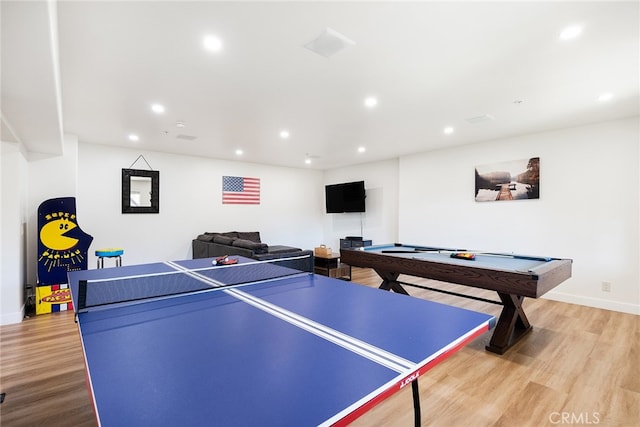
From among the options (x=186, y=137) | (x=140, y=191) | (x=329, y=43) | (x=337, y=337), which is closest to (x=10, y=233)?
(x=140, y=191)

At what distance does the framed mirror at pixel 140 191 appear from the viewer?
18.2ft

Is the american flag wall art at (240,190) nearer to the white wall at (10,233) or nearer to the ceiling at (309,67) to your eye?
the ceiling at (309,67)

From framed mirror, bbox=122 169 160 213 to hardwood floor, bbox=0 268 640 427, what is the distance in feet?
8.85

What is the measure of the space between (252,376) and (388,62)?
256 cm

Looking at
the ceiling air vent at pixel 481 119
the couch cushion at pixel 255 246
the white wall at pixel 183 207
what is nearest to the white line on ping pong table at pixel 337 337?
the couch cushion at pixel 255 246

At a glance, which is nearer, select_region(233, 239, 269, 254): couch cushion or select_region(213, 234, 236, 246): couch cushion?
select_region(233, 239, 269, 254): couch cushion

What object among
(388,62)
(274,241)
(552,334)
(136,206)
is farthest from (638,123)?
(136,206)

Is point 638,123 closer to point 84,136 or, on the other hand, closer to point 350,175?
point 350,175

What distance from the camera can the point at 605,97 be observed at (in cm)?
325

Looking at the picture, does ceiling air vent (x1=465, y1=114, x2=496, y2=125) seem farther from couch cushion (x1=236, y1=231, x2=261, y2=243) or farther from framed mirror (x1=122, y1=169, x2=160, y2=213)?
framed mirror (x1=122, y1=169, x2=160, y2=213)

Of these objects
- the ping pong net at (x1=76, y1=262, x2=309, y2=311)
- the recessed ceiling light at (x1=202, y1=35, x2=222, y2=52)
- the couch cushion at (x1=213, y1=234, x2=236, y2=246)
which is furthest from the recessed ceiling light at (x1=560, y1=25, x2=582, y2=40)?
the couch cushion at (x1=213, y1=234, x2=236, y2=246)

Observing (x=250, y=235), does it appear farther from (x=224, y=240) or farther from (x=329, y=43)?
(x=329, y=43)

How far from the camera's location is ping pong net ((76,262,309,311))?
1.63 meters

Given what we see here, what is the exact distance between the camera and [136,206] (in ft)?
18.6
